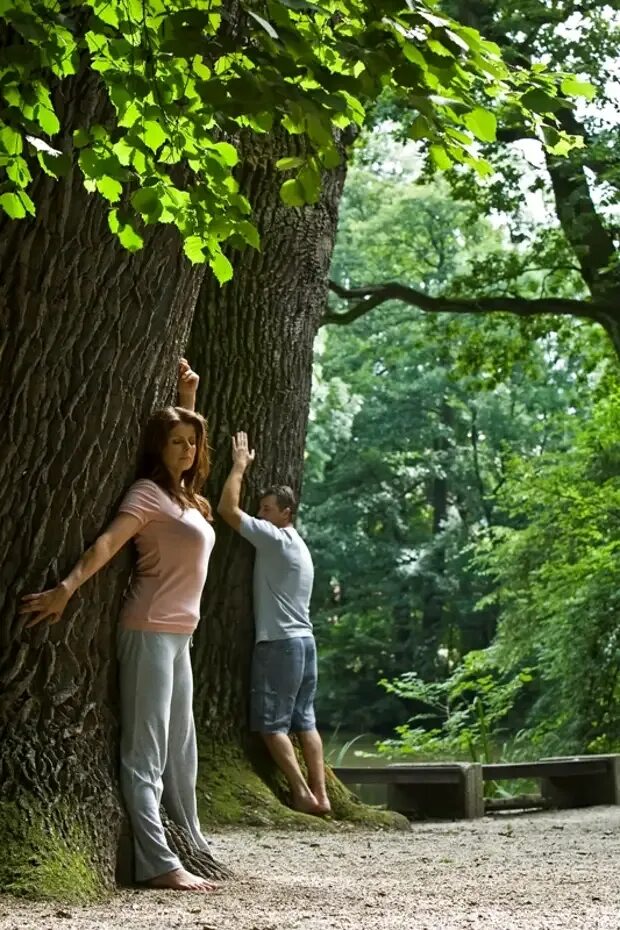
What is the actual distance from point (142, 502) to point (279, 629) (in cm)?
298

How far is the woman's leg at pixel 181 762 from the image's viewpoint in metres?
5.45

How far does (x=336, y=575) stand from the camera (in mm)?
39188

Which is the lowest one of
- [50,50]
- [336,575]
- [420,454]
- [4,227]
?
[4,227]

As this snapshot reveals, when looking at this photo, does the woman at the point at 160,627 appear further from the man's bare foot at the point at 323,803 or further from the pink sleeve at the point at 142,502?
the man's bare foot at the point at 323,803

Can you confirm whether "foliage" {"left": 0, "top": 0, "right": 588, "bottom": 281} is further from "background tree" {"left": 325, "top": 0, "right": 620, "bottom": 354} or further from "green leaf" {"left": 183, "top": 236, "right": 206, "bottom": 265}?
"background tree" {"left": 325, "top": 0, "right": 620, "bottom": 354}

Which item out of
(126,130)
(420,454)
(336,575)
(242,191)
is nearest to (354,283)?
(420,454)

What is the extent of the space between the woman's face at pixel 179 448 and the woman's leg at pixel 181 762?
28.5 inches

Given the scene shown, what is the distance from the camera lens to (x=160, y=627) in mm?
5207

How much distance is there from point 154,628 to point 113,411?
85cm

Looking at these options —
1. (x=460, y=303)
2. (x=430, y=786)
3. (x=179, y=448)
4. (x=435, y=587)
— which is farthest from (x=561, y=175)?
(x=435, y=587)

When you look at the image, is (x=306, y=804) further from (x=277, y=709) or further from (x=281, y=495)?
(x=281, y=495)

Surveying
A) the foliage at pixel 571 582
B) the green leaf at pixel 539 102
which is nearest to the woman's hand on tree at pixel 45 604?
the green leaf at pixel 539 102

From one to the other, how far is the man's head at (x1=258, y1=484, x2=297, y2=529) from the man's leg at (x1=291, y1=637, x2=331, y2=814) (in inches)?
29.4

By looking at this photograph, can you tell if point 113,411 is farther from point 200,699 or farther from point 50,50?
point 200,699
